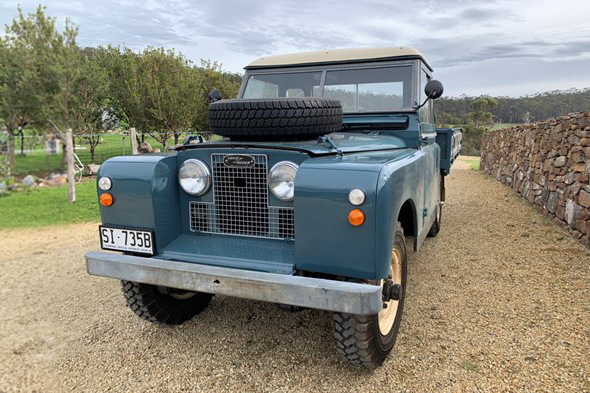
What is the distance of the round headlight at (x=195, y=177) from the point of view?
2943 mm

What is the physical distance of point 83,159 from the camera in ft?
52.6

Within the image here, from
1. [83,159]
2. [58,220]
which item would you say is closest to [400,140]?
[58,220]

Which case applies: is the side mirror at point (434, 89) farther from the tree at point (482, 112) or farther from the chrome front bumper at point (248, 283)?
the tree at point (482, 112)

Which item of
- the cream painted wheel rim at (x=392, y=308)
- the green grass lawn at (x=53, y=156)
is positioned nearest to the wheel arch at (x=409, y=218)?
the cream painted wheel rim at (x=392, y=308)

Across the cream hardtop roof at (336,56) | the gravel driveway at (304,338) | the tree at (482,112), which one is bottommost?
the gravel driveway at (304,338)

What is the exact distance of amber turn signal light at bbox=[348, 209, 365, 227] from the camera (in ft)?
7.54

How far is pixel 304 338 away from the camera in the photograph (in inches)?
129

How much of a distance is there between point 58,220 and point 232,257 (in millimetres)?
6456

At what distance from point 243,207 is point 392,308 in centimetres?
130

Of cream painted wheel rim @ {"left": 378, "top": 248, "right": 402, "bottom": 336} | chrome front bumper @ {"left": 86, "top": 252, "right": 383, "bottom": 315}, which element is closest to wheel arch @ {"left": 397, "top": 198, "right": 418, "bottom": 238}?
cream painted wheel rim @ {"left": 378, "top": 248, "right": 402, "bottom": 336}

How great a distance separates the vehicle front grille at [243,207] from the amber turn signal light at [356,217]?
0.54 metres

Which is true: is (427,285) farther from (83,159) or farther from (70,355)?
(83,159)

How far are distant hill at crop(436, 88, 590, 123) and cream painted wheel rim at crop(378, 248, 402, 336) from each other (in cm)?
2586

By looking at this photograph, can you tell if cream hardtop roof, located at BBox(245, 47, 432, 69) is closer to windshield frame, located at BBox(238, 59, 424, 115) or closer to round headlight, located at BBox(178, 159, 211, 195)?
windshield frame, located at BBox(238, 59, 424, 115)
